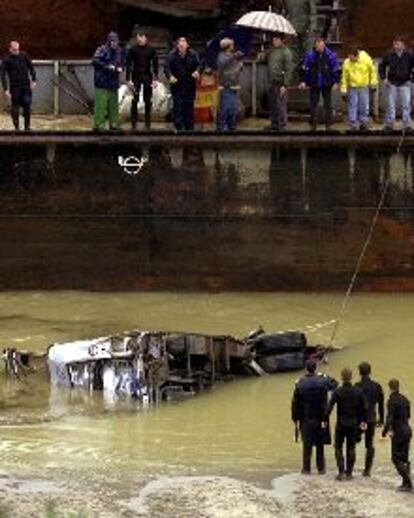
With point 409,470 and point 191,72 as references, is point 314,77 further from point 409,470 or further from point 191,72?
point 409,470

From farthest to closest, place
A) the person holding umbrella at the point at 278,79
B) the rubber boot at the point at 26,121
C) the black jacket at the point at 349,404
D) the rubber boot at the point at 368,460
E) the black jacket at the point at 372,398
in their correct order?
the rubber boot at the point at 26,121 < the person holding umbrella at the point at 278,79 < the rubber boot at the point at 368,460 < the black jacket at the point at 372,398 < the black jacket at the point at 349,404

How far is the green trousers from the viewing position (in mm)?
21889

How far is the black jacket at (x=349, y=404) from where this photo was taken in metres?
15.0

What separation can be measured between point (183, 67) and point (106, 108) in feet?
4.04

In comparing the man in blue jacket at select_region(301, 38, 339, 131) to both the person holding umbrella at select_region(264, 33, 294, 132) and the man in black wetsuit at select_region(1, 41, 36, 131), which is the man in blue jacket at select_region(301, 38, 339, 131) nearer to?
the person holding umbrella at select_region(264, 33, 294, 132)

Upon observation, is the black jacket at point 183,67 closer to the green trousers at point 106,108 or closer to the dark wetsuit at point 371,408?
the green trousers at point 106,108

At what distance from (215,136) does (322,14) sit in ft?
11.2

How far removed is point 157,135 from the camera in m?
22.0

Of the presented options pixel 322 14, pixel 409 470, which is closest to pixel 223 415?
pixel 409 470

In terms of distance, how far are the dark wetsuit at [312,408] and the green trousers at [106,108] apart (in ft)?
25.3

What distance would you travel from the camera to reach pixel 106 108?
22.1 metres

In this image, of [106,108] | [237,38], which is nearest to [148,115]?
[106,108]

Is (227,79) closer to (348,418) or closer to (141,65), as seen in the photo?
(141,65)

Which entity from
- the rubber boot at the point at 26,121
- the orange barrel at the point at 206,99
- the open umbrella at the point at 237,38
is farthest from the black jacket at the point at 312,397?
the open umbrella at the point at 237,38
